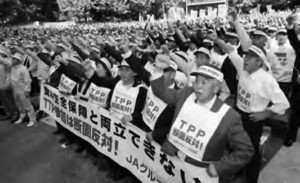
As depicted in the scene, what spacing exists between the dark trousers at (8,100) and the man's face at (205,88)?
601 cm

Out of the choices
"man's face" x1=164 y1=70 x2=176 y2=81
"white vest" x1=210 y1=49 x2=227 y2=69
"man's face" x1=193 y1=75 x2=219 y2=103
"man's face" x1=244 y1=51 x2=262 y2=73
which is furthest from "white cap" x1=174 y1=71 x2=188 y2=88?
"man's face" x1=193 y1=75 x2=219 y2=103

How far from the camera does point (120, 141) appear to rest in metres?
3.94

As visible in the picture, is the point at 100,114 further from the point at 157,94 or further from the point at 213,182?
the point at 213,182

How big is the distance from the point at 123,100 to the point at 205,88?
162 cm

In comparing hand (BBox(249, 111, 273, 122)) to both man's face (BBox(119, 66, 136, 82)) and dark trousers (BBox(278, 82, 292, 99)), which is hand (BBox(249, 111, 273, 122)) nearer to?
man's face (BBox(119, 66, 136, 82))

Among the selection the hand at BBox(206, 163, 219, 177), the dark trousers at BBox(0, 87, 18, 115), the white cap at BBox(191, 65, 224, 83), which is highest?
the white cap at BBox(191, 65, 224, 83)

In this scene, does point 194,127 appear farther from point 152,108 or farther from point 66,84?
point 66,84

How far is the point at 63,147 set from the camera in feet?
19.2

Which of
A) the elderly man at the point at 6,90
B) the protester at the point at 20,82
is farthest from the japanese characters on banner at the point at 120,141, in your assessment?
the elderly man at the point at 6,90

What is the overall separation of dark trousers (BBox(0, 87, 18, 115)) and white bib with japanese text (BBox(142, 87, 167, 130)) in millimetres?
5019

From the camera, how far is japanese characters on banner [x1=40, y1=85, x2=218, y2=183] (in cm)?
297

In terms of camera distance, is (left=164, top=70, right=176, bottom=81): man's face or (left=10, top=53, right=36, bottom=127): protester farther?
(left=10, top=53, right=36, bottom=127): protester

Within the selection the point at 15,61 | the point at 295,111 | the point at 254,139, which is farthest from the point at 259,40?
the point at 15,61

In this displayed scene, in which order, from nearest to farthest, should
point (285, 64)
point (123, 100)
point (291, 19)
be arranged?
point (123, 100) → point (291, 19) → point (285, 64)
